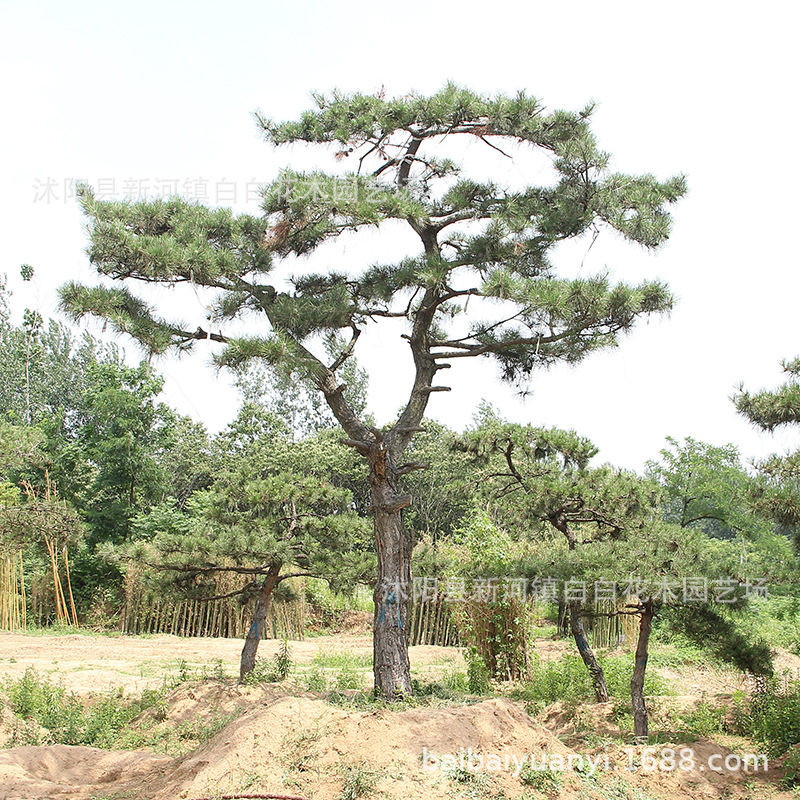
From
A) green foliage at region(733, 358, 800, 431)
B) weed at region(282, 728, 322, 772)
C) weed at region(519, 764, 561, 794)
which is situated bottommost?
weed at region(519, 764, 561, 794)

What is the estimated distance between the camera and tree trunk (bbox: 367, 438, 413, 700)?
587 cm

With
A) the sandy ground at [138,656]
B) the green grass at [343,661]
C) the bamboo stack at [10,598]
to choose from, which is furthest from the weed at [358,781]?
the bamboo stack at [10,598]

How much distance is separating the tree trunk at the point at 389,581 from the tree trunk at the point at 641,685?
67.9 inches

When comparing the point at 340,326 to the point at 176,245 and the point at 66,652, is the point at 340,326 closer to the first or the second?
the point at 176,245

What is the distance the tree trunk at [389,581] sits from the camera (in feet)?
19.2

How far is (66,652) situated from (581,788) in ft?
25.5

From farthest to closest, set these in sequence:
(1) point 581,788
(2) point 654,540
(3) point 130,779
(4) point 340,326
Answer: (4) point 340,326, (2) point 654,540, (3) point 130,779, (1) point 581,788

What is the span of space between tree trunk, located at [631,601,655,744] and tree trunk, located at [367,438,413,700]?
173 centimetres

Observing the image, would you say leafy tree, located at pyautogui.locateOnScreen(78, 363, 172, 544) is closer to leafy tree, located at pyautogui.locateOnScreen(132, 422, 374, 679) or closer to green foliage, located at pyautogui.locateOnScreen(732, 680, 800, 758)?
leafy tree, located at pyautogui.locateOnScreen(132, 422, 374, 679)

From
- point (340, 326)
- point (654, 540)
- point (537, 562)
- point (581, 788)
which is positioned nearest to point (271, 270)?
point (340, 326)

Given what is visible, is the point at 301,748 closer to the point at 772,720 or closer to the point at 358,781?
the point at 358,781

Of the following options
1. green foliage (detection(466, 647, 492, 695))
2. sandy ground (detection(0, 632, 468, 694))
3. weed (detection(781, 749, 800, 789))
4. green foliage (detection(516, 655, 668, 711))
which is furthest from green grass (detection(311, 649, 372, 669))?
weed (detection(781, 749, 800, 789))

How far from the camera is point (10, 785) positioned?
4.32 metres

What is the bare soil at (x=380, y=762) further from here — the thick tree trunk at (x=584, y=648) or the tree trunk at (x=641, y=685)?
the thick tree trunk at (x=584, y=648)
